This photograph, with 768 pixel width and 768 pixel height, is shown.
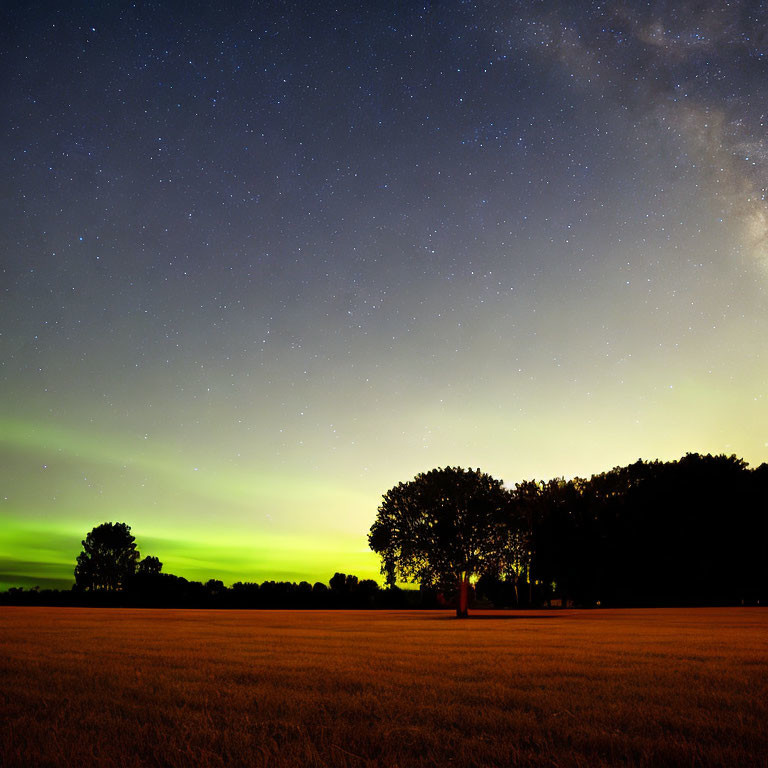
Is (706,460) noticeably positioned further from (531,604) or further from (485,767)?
(485,767)

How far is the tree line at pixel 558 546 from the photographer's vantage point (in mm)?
52031

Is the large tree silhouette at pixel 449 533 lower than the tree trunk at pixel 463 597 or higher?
higher

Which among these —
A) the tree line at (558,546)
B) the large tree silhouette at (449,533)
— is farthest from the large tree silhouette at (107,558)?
the large tree silhouette at (449,533)

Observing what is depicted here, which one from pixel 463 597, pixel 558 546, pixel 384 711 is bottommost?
pixel 463 597

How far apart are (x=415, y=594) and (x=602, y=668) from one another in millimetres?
82368

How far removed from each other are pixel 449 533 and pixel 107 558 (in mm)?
116652

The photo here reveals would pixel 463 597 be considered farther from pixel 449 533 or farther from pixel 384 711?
pixel 384 711

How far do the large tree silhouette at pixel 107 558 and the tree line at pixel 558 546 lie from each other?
4604 cm

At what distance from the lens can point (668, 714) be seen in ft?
23.4

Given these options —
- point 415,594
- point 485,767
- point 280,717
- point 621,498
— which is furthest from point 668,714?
point 415,594

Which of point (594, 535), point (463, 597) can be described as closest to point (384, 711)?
point (463, 597)

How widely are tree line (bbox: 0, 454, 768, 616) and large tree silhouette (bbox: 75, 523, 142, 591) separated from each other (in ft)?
151

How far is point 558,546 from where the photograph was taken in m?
75.3

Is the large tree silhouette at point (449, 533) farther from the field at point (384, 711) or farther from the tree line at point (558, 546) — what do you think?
the field at point (384, 711)
